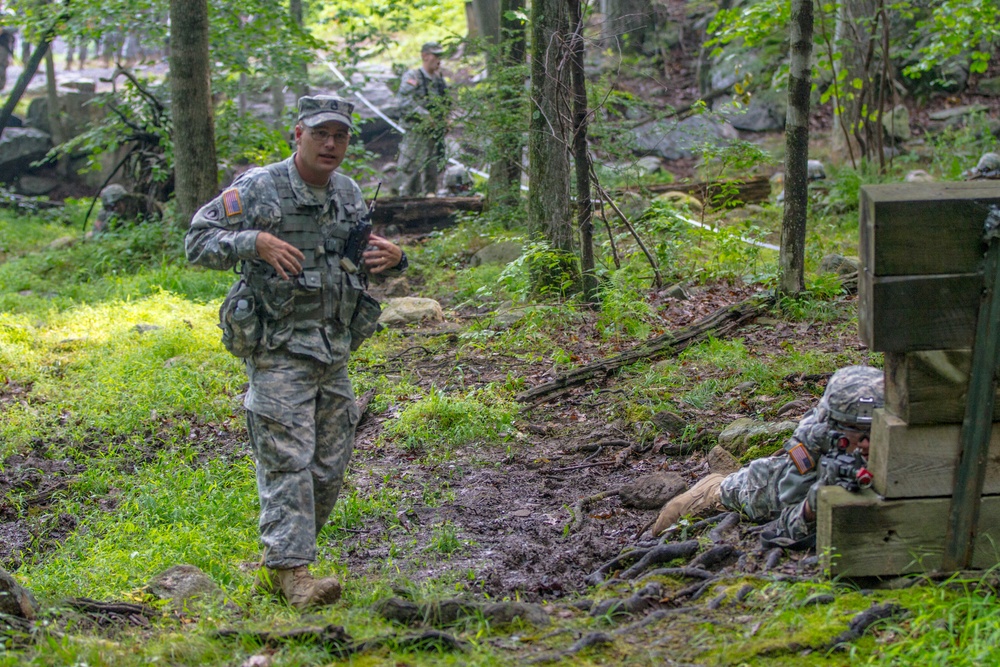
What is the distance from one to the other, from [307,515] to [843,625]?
7.01 feet

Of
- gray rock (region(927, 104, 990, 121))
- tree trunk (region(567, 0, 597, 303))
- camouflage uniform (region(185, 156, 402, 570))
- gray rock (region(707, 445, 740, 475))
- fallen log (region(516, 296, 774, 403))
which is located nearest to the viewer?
camouflage uniform (region(185, 156, 402, 570))

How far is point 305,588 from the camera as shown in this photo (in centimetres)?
396

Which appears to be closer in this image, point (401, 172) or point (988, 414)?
point (988, 414)

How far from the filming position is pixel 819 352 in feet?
22.6

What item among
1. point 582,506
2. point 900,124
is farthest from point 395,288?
point 900,124

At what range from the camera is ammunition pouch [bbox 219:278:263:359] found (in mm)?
4125

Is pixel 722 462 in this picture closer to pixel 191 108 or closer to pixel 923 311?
pixel 923 311

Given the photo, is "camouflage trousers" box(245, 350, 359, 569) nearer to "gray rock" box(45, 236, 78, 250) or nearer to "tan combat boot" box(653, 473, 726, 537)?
"tan combat boot" box(653, 473, 726, 537)

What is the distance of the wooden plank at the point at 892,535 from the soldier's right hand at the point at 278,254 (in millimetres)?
2303

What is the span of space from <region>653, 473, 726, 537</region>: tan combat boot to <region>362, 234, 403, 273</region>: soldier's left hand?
5.86 ft

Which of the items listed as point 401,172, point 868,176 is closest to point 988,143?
point 868,176

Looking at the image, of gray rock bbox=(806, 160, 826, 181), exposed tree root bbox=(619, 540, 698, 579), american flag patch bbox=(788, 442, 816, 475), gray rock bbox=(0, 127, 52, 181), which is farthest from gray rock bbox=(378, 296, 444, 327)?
gray rock bbox=(0, 127, 52, 181)

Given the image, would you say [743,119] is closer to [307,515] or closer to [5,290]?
[5,290]

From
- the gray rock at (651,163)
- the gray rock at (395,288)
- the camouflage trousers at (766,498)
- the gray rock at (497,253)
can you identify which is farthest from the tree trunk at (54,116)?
the camouflage trousers at (766,498)
